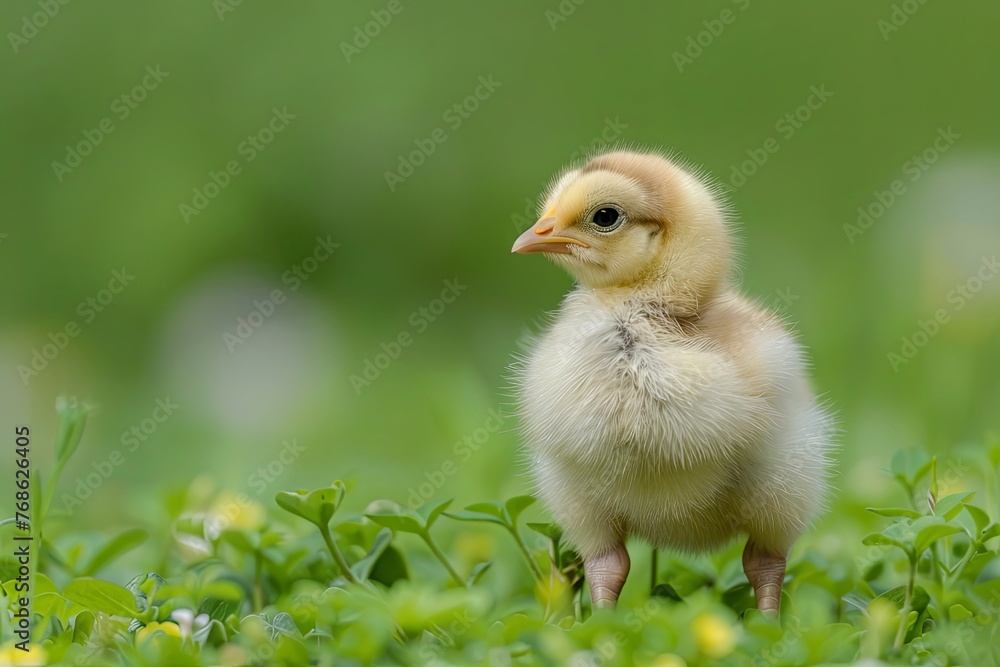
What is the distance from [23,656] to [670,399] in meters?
0.92

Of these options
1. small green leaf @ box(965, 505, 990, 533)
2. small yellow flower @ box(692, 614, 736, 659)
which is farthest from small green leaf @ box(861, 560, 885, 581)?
small yellow flower @ box(692, 614, 736, 659)

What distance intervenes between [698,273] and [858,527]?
2.71ft

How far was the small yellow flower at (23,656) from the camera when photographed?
4.57 feet

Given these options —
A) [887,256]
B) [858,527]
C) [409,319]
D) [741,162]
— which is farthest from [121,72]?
[858,527]

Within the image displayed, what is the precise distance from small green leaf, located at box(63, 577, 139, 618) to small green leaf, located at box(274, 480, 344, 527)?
10.2 inches

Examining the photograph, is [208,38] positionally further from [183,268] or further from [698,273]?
[698,273]

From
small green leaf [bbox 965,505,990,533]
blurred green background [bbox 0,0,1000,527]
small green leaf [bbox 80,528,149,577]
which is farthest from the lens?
blurred green background [bbox 0,0,1000,527]

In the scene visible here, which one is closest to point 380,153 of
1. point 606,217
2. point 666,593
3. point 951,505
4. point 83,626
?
point 606,217

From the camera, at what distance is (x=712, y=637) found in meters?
1.36

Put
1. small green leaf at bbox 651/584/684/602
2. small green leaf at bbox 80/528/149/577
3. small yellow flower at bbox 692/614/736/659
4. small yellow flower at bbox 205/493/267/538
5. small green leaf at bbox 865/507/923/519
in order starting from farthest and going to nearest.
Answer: small yellow flower at bbox 205/493/267/538 < small green leaf at bbox 80/528/149/577 < small green leaf at bbox 651/584/684/602 < small green leaf at bbox 865/507/923/519 < small yellow flower at bbox 692/614/736/659

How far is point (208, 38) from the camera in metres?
5.23

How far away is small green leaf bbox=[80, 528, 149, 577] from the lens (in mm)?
1952

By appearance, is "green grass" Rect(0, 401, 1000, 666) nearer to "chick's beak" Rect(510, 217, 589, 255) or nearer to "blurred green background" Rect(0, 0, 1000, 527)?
"chick's beak" Rect(510, 217, 589, 255)

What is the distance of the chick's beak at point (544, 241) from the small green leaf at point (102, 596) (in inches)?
31.7
